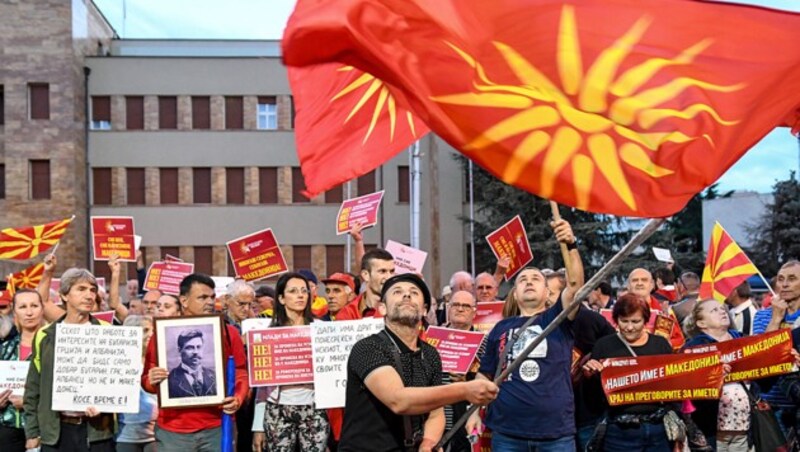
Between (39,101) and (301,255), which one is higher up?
(39,101)

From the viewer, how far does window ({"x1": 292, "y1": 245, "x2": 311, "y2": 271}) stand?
43.8 m

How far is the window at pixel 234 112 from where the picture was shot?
145ft

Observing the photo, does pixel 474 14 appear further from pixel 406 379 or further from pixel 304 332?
pixel 304 332

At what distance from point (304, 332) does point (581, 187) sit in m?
3.16

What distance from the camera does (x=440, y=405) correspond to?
498 cm

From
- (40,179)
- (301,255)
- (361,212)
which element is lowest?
(301,255)

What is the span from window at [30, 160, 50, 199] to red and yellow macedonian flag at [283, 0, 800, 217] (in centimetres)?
4023

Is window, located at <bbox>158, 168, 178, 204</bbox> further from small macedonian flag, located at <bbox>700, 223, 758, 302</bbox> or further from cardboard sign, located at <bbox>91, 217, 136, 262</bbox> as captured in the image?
small macedonian flag, located at <bbox>700, 223, 758, 302</bbox>

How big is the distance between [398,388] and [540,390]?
216 centimetres

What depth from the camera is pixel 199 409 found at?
7.46 metres

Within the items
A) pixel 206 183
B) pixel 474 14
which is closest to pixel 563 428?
pixel 474 14

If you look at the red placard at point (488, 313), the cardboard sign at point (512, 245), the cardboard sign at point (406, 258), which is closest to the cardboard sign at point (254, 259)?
the cardboard sign at point (406, 258)

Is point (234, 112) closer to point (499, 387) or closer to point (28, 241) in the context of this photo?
point (28, 241)

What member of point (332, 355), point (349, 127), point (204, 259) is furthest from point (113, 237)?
point (204, 259)
